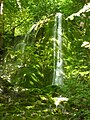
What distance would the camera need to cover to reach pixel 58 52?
5.87 meters

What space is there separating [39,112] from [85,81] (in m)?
0.98

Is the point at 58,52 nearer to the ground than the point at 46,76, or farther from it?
farther from it

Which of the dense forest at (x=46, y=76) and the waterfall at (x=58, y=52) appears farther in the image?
the waterfall at (x=58, y=52)

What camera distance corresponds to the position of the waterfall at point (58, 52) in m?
5.65

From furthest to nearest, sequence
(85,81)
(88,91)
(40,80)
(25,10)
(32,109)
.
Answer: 1. (25,10)
2. (40,80)
3. (85,81)
4. (32,109)
5. (88,91)

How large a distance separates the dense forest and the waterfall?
79 mm

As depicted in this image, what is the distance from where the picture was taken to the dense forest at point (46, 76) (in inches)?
160

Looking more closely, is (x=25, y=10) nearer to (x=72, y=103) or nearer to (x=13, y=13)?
(x=13, y=13)

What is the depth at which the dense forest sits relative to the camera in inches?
160

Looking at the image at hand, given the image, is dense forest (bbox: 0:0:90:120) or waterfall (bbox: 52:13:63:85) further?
waterfall (bbox: 52:13:63:85)

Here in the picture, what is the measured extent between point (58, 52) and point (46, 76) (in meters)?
0.57

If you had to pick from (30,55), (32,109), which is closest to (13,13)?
(30,55)

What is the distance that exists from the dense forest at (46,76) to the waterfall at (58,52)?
79 mm

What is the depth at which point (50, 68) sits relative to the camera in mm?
5828
